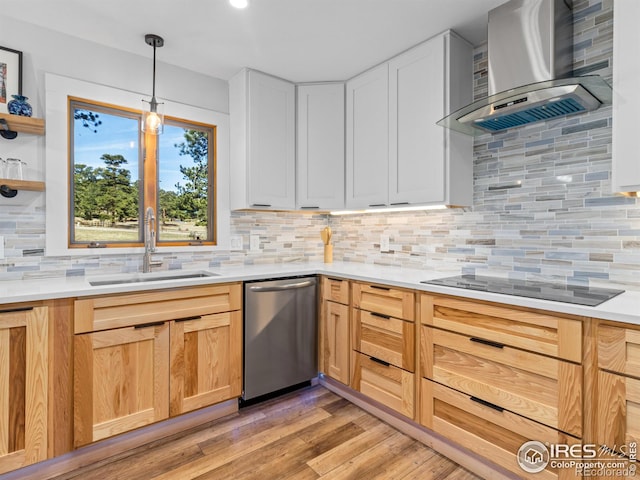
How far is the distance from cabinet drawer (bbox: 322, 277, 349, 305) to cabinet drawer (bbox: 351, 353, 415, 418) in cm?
39

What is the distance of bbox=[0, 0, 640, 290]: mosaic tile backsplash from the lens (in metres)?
1.77

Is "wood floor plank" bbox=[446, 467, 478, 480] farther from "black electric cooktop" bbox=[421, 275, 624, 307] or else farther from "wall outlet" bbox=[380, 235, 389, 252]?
"wall outlet" bbox=[380, 235, 389, 252]

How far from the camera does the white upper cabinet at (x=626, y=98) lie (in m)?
1.42

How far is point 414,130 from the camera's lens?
2.36 meters

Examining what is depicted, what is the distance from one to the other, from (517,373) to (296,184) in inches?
81.3

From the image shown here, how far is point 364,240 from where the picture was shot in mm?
3137

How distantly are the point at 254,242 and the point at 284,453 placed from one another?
1.64m

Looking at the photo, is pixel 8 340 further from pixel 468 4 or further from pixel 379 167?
pixel 468 4

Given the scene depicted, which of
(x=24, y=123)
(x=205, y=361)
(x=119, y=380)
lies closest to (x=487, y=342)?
(x=205, y=361)

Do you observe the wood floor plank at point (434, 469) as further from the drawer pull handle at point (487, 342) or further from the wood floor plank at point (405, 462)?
the drawer pull handle at point (487, 342)

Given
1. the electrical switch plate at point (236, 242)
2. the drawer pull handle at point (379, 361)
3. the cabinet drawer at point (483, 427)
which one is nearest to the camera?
the cabinet drawer at point (483, 427)

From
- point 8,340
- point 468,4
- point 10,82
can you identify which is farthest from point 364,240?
point 10,82

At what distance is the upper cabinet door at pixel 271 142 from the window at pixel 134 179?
40 cm

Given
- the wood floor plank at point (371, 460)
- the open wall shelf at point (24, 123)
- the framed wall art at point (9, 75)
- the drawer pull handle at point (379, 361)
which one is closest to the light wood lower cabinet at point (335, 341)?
the drawer pull handle at point (379, 361)
